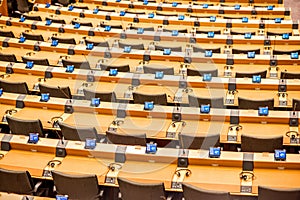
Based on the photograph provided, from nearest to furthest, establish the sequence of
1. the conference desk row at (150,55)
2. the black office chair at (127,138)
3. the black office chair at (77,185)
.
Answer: the black office chair at (77,185) < the black office chair at (127,138) < the conference desk row at (150,55)

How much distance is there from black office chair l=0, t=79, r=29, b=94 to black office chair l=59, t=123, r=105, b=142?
5.61 feet

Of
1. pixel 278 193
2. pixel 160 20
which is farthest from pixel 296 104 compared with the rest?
pixel 160 20

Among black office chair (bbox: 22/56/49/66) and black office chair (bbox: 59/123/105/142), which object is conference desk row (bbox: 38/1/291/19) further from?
black office chair (bbox: 59/123/105/142)

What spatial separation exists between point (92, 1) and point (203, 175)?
8.21 meters

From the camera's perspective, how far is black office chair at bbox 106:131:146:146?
7340 millimetres

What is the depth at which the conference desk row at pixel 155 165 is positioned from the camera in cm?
659

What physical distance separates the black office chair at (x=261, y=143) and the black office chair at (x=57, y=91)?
10.4 ft

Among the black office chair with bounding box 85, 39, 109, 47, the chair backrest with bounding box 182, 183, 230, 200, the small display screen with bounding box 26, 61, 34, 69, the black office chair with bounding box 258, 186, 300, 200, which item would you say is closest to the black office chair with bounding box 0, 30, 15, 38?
the black office chair with bounding box 85, 39, 109, 47

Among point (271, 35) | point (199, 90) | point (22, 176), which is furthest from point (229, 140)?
point (271, 35)

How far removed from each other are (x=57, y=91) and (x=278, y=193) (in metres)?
4.35

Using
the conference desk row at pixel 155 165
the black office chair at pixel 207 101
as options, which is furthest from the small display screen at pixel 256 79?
the conference desk row at pixel 155 165

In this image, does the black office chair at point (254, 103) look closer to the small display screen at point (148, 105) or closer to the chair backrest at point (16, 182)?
the small display screen at point (148, 105)

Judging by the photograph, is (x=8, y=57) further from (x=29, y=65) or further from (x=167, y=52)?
(x=167, y=52)

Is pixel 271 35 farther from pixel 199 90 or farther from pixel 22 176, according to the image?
pixel 22 176
